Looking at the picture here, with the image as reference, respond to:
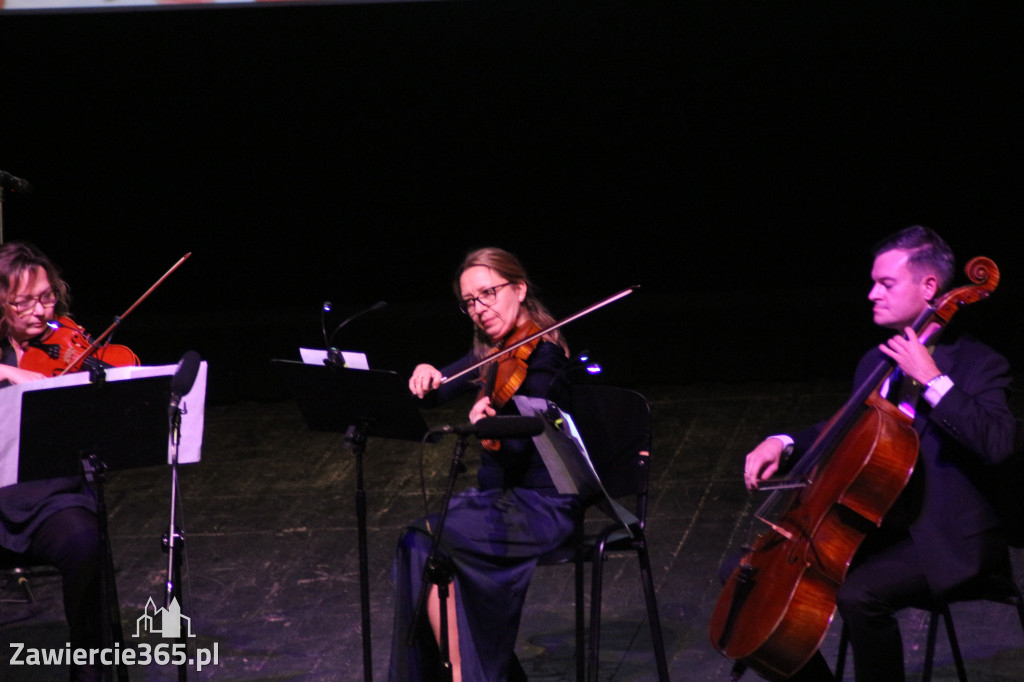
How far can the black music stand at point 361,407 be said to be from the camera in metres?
2.89

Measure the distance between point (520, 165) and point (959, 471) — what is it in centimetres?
484

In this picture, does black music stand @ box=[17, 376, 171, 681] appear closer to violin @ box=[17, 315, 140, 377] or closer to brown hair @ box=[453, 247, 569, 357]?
violin @ box=[17, 315, 140, 377]

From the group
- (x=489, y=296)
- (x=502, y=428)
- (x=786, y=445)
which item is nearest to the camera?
(x=502, y=428)

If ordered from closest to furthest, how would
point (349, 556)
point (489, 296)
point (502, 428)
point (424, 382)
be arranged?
point (502, 428) → point (424, 382) → point (489, 296) → point (349, 556)

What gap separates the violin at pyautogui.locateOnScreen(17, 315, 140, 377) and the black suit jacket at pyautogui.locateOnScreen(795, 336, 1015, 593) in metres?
2.05

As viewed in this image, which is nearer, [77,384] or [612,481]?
[77,384]

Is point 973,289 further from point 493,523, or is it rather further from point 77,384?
point 77,384

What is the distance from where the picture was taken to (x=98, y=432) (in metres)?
2.97

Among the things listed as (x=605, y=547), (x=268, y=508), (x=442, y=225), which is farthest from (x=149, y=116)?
(x=605, y=547)

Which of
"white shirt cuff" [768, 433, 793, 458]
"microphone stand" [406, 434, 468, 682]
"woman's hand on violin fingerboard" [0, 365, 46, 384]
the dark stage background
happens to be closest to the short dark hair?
"white shirt cuff" [768, 433, 793, 458]

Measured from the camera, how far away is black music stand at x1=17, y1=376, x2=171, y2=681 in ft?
9.53

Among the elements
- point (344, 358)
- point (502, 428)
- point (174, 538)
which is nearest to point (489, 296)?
point (344, 358)

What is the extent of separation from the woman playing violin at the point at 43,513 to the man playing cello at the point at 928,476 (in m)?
1.76

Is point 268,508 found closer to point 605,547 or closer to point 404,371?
point 404,371
